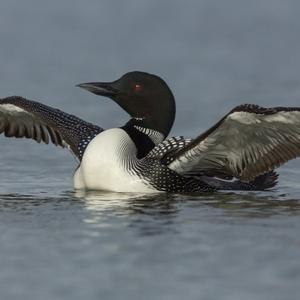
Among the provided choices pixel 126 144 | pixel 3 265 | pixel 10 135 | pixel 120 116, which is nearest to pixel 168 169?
pixel 126 144

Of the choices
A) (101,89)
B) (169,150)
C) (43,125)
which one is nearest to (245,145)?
(169,150)

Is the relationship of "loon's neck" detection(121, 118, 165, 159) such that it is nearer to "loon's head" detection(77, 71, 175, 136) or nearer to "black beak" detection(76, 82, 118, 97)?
"loon's head" detection(77, 71, 175, 136)

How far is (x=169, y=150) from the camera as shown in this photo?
382 inches

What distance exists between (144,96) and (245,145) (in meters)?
0.88

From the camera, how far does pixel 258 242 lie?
295 inches

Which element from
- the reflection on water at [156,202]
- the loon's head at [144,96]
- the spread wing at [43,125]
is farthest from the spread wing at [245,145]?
the spread wing at [43,125]

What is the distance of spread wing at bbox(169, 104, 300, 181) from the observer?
8.95 metres

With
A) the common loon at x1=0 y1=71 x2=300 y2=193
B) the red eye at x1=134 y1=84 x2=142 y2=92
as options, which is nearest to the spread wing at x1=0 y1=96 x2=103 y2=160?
the common loon at x1=0 y1=71 x2=300 y2=193

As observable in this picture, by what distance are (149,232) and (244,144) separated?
1882mm

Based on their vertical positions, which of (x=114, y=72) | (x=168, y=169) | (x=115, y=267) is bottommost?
(x=115, y=267)

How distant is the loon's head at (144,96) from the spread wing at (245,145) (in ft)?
1.58

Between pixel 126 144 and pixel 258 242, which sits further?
pixel 126 144

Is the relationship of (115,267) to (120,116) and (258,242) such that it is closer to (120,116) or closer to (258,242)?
(258,242)

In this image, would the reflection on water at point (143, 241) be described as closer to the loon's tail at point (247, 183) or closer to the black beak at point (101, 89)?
the loon's tail at point (247, 183)
